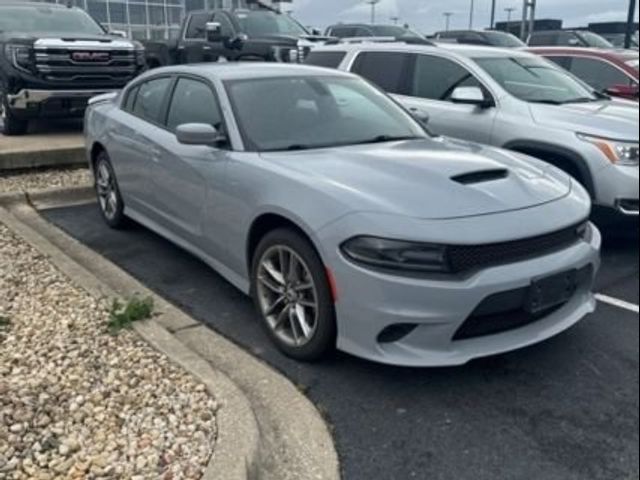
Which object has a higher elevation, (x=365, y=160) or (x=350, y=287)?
(x=365, y=160)

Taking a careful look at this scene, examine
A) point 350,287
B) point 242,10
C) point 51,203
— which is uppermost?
point 242,10

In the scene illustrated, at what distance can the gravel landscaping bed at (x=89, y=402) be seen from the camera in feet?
8.59

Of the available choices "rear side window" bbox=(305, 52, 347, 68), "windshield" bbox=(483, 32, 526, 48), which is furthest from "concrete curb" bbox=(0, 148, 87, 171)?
"windshield" bbox=(483, 32, 526, 48)

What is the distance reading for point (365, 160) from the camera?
374cm

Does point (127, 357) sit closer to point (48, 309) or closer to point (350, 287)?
point (48, 309)

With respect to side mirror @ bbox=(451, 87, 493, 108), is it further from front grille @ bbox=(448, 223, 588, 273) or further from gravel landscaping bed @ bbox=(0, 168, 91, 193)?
gravel landscaping bed @ bbox=(0, 168, 91, 193)

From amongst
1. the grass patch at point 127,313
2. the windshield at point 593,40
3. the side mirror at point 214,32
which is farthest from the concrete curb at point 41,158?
the windshield at point 593,40

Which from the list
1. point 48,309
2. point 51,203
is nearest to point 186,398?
point 48,309

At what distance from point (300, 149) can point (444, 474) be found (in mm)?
2047

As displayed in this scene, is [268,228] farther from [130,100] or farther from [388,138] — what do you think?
[130,100]

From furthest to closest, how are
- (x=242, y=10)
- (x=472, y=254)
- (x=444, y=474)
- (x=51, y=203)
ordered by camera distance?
(x=242, y=10), (x=51, y=203), (x=472, y=254), (x=444, y=474)

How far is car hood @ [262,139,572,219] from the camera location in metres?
3.21

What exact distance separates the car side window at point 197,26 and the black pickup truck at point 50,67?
165 inches

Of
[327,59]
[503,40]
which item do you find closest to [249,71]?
[327,59]
